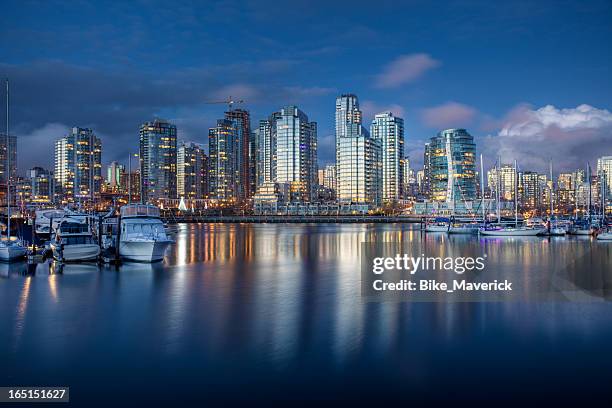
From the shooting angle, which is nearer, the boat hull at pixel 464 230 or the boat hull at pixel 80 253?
the boat hull at pixel 80 253

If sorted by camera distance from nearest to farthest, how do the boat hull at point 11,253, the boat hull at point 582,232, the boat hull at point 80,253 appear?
the boat hull at point 80,253
the boat hull at point 11,253
the boat hull at point 582,232

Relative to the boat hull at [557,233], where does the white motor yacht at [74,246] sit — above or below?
above

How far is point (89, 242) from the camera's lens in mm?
50469

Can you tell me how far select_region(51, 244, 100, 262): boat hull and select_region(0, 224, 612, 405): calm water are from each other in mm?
8916

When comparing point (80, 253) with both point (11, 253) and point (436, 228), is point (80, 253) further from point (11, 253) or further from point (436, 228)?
point (436, 228)

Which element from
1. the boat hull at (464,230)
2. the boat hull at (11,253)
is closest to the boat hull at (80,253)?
the boat hull at (11,253)

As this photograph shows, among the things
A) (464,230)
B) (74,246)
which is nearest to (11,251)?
(74,246)

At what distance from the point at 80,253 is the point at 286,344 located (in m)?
32.1

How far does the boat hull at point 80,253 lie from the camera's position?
48.3m

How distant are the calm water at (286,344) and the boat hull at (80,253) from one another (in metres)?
8.92

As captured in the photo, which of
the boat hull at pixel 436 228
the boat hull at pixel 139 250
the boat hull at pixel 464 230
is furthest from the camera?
the boat hull at pixel 436 228

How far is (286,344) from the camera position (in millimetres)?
23234

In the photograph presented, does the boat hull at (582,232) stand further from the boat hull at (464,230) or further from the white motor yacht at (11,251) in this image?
the white motor yacht at (11,251)

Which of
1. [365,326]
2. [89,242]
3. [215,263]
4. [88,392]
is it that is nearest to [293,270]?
[215,263]
